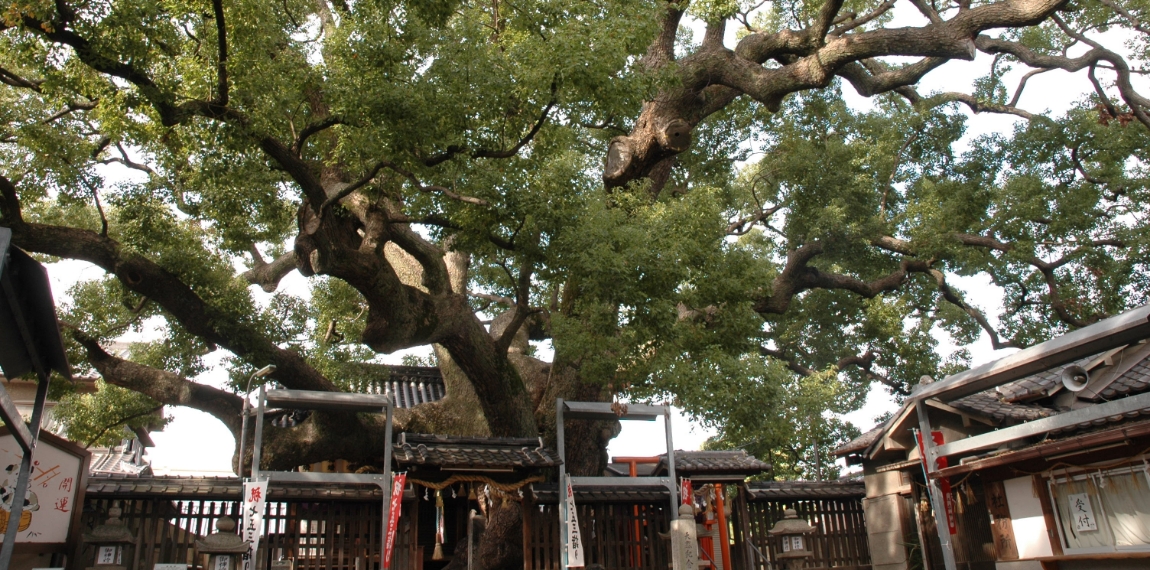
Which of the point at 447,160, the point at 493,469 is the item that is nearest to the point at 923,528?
the point at 493,469

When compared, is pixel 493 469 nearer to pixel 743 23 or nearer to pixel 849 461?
pixel 849 461

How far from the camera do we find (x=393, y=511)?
30.7ft

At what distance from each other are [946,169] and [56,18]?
1544 cm

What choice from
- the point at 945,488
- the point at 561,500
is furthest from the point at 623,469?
the point at 945,488

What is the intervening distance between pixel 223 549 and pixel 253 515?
52 cm

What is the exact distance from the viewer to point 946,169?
16.0 metres

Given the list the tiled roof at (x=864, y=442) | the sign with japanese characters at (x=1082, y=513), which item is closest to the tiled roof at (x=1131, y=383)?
the sign with japanese characters at (x=1082, y=513)

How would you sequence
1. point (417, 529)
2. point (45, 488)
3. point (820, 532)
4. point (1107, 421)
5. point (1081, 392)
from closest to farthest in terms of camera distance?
point (45, 488)
point (1107, 421)
point (1081, 392)
point (417, 529)
point (820, 532)

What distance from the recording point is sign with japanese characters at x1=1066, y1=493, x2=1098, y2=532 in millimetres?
8820

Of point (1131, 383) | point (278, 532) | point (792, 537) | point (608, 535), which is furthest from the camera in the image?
point (792, 537)

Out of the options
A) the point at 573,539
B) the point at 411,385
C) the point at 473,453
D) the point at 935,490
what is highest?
the point at 411,385

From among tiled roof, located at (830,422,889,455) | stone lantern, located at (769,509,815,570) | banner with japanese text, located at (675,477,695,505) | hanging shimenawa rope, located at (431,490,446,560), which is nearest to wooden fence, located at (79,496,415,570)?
hanging shimenawa rope, located at (431,490,446,560)

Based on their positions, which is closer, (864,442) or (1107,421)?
(1107,421)

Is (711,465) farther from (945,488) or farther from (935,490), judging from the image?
(935,490)
